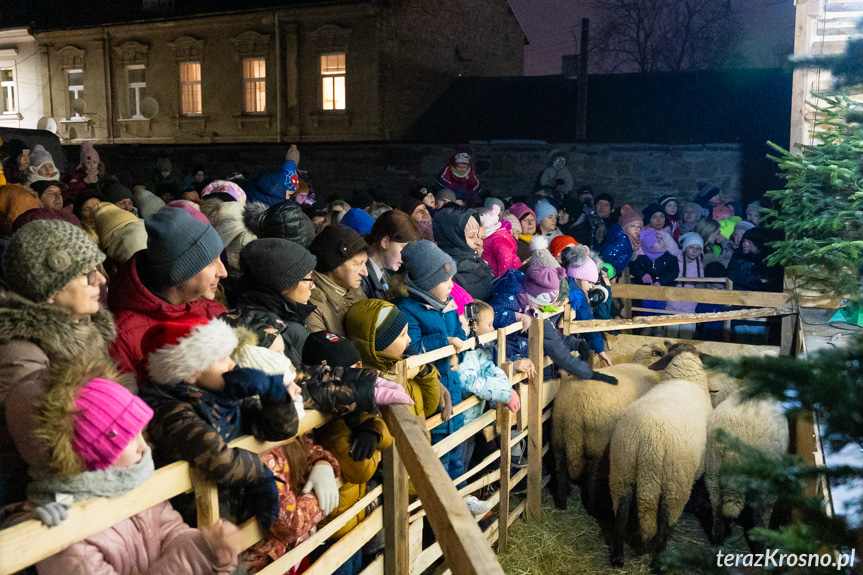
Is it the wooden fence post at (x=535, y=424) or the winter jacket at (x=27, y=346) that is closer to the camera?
the winter jacket at (x=27, y=346)

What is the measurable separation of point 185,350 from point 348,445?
898 millimetres

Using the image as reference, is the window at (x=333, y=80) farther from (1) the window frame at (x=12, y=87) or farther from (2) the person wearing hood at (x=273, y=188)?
(2) the person wearing hood at (x=273, y=188)

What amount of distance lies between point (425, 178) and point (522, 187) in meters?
2.31

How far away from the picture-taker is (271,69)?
2066 cm

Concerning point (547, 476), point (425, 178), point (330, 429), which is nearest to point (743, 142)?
point (425, 178)

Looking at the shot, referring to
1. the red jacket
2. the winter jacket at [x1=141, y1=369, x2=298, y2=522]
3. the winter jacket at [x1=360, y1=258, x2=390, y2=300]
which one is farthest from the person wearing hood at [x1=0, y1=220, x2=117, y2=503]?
the winter jacket at [x1=360, y1=258, x2=390, y2=300]

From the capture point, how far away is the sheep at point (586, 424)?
17.5 feet

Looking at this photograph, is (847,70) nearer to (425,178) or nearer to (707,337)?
(707,337)

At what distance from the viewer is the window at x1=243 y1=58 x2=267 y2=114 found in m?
21.1

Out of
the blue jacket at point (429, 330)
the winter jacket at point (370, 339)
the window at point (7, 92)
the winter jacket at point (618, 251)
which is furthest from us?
the window at point (7, 92)

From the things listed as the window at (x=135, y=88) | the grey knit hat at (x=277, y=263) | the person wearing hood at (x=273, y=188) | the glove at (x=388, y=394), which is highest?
the window at (x=135, y=88)

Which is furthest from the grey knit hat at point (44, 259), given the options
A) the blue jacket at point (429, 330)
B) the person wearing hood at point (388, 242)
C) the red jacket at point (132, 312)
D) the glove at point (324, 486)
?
the person wearing hood at point (388, 242)

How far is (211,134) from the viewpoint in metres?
22.1

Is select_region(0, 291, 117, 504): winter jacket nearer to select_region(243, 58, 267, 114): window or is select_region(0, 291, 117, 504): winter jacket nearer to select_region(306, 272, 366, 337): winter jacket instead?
select_region(306, 272, 366, 337): winter jacket
